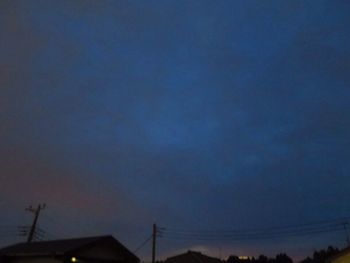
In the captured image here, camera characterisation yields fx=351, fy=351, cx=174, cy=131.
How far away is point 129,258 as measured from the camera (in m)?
22.6

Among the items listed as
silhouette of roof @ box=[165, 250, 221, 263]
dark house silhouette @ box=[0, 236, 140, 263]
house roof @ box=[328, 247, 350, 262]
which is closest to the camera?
dark house silhouette @ box=[0, 236, 140, 263]

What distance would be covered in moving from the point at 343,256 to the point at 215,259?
101 feet

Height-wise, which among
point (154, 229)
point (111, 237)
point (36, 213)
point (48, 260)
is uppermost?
point (36, 213)

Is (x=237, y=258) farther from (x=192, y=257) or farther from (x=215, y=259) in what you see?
(x=192, y=257)

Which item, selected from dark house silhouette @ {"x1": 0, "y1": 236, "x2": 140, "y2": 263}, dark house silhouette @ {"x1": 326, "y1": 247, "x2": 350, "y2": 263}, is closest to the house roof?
dark house silhouette @ {"x1": 326, "y1": 247, "x2": 350, "y2": 263}

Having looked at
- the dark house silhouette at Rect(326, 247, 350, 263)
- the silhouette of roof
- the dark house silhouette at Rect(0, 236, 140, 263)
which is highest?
the silhouette of roof

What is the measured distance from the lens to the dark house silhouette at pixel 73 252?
753 inches

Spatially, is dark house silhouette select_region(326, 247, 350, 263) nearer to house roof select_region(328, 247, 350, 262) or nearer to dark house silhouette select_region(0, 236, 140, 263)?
house roof select_region(328, 247, 350, 262)

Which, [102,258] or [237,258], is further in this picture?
[237,258]

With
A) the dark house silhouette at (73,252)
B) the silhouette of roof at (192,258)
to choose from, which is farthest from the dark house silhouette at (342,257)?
the silhouette of roof at (192,258)

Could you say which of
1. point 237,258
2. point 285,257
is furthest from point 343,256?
point 285,257

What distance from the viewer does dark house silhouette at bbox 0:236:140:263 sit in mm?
19125

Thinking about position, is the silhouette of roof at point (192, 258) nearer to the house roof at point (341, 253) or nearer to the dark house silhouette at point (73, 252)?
the house roof at point (341, 253)

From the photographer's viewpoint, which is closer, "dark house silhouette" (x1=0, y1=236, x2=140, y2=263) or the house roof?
"dark house silhouette" (x1=0, y1=236, x2=140, y2=263)
